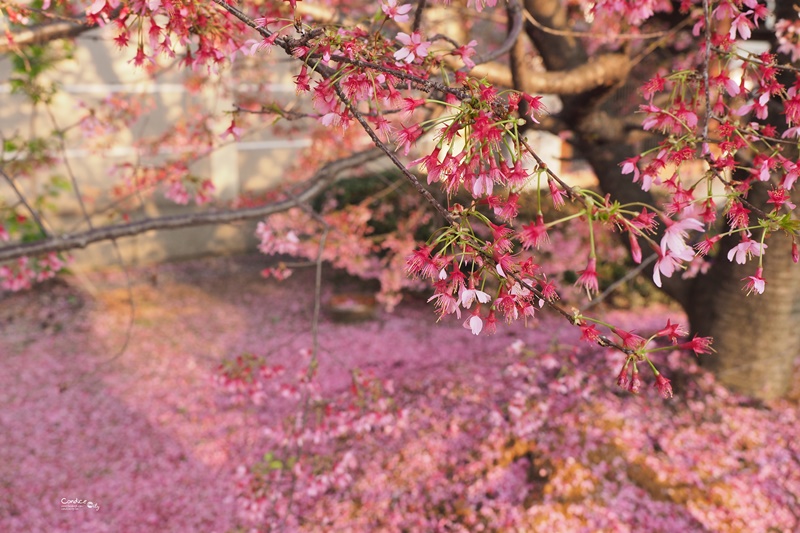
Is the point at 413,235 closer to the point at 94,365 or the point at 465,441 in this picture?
the point at 465,441

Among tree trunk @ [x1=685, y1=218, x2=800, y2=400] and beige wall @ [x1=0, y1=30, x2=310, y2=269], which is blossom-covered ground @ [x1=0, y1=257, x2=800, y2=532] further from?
beige wall @ [x1=0, y1=30, x2=310, y2=269]

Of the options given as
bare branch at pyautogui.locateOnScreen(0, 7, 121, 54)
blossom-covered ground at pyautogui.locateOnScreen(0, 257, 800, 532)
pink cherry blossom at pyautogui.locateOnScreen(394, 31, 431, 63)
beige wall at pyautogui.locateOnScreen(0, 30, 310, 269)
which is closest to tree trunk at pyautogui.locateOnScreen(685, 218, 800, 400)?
blossom-covered ground at pyautogui.locateOnScreen(0, 257, 800, 532)

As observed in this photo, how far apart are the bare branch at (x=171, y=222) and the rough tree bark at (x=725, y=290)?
1.63 meters

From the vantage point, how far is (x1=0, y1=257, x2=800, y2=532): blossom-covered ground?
3631 mm

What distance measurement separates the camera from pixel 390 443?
185 inches

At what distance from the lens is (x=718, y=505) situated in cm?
355

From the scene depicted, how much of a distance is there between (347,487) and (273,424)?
128 cm

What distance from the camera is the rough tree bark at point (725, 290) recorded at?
4.00 metres

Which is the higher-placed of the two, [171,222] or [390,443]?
[171,222]

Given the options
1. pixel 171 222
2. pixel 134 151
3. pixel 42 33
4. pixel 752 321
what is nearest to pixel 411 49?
pixel 171 222

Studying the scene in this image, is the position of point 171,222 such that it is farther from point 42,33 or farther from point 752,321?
point 752,321

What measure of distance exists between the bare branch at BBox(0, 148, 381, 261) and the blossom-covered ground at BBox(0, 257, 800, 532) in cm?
77

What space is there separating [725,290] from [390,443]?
2.81 m

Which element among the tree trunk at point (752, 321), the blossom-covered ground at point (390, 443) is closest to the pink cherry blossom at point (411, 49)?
the blossom-covered ground at point (390, 443)
